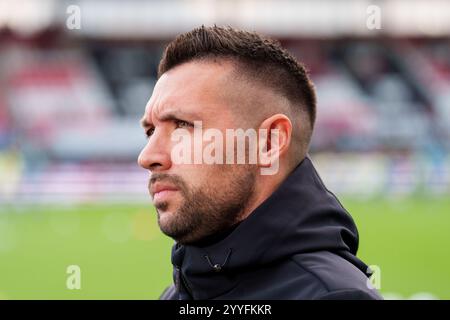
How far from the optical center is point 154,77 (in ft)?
109

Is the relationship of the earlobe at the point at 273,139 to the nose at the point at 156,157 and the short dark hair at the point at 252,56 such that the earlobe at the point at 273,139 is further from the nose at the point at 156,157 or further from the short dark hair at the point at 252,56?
the nose at the point at 156,157

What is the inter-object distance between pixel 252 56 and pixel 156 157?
41cm

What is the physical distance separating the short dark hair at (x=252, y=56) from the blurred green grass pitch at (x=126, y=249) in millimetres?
7161

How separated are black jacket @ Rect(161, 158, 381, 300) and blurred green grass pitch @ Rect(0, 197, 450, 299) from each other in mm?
7281

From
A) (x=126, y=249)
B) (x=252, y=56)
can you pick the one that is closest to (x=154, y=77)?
(x=126, y=249)

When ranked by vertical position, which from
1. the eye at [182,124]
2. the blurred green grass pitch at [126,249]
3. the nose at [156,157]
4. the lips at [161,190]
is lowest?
the blurred green grass pitch at [126,249]

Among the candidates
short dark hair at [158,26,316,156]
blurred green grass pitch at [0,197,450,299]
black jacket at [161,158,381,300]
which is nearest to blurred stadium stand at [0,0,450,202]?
blurred green grass pitch at [0,197,450,299]

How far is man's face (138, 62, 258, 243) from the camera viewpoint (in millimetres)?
2035

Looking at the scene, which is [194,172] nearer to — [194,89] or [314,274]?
[194,89]

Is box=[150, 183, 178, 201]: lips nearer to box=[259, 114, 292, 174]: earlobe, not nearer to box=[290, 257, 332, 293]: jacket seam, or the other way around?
box=[259, 114, 292, 174]: earlobe

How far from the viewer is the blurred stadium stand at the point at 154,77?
29.3m

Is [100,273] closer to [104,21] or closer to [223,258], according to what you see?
[223,258]

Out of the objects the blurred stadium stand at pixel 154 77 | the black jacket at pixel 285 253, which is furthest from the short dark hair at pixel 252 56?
the blurred stadium stand at pixel 154 77
